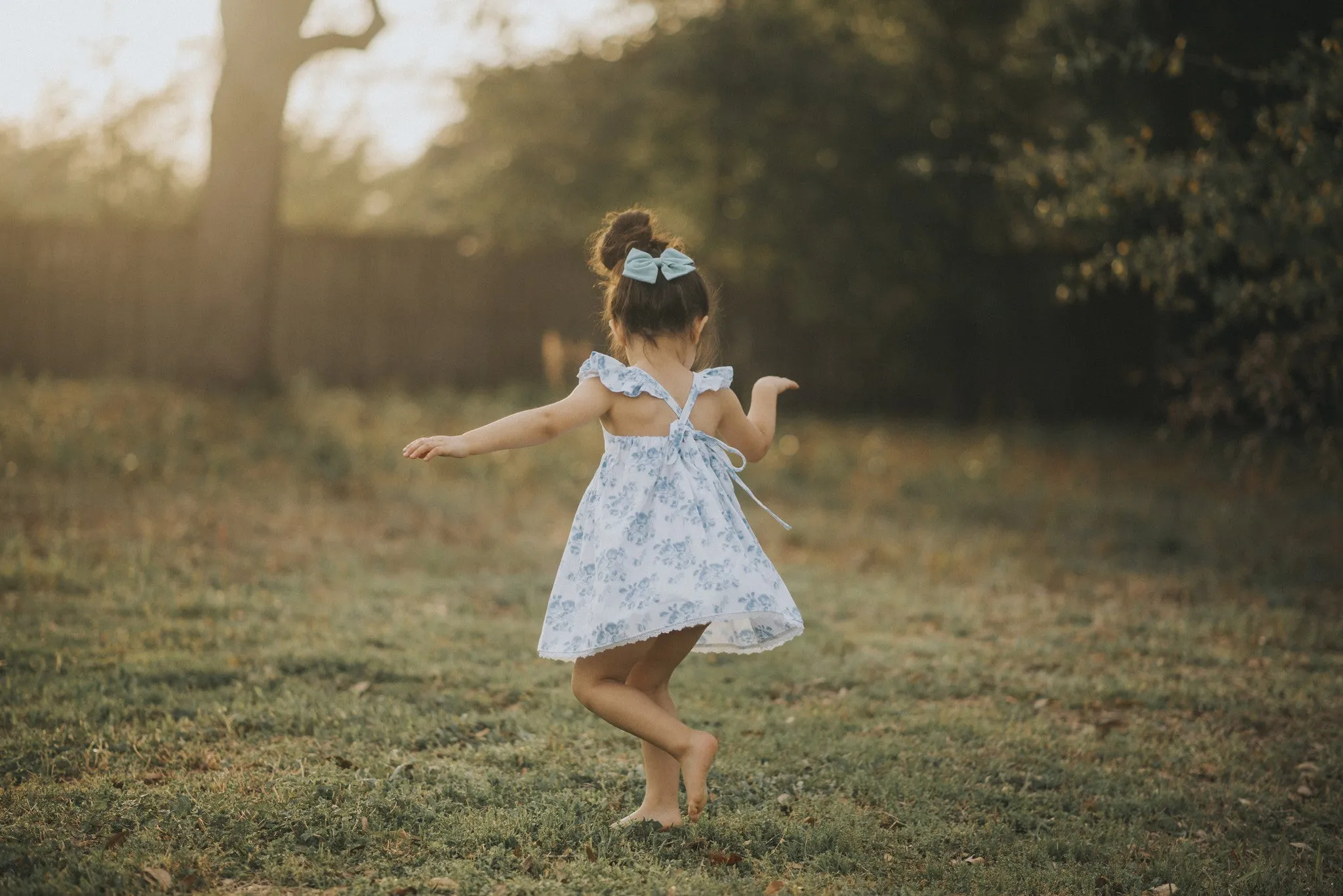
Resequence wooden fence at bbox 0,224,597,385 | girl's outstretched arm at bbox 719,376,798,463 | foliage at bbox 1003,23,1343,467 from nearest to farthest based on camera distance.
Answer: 1. girl's outstretched arm at bbox 719,376,798,463
2. foliage at bbox 1003,23,1343,467
3. wooden fence at bbox 0,224,597,385

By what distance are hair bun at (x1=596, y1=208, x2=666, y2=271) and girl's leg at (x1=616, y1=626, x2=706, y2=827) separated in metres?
1.16

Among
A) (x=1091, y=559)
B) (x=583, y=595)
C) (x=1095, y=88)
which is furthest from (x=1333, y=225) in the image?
(x=1095, y=88)

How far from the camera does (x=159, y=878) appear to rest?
10.1 ft

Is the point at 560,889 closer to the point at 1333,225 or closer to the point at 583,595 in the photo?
the point at 583,595

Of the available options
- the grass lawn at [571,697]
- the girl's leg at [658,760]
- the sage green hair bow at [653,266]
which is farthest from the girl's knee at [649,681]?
the sage green hair bow at [653,266]

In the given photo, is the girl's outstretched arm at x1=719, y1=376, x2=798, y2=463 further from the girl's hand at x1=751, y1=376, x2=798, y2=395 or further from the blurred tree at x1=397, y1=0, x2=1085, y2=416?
the blurred tree at x1=397, y1=0, x2=1085, y2=416

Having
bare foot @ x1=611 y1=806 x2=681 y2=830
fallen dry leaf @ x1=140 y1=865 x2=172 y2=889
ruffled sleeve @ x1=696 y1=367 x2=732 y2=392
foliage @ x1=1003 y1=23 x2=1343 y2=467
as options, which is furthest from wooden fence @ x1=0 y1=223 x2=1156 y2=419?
fallen dry leaf @ x1=140 y1=865 x2=172 y2=889

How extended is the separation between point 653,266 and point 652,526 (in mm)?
762

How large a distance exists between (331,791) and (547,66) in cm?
1209

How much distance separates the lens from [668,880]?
319cm

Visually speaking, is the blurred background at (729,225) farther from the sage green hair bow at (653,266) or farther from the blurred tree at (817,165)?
the sage green hair bow at (653,266)

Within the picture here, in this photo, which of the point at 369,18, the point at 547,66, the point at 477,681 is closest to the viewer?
the point at 477,681

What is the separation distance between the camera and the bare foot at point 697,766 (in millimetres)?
3289

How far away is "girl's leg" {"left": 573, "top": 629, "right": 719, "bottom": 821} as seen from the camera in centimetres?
331
